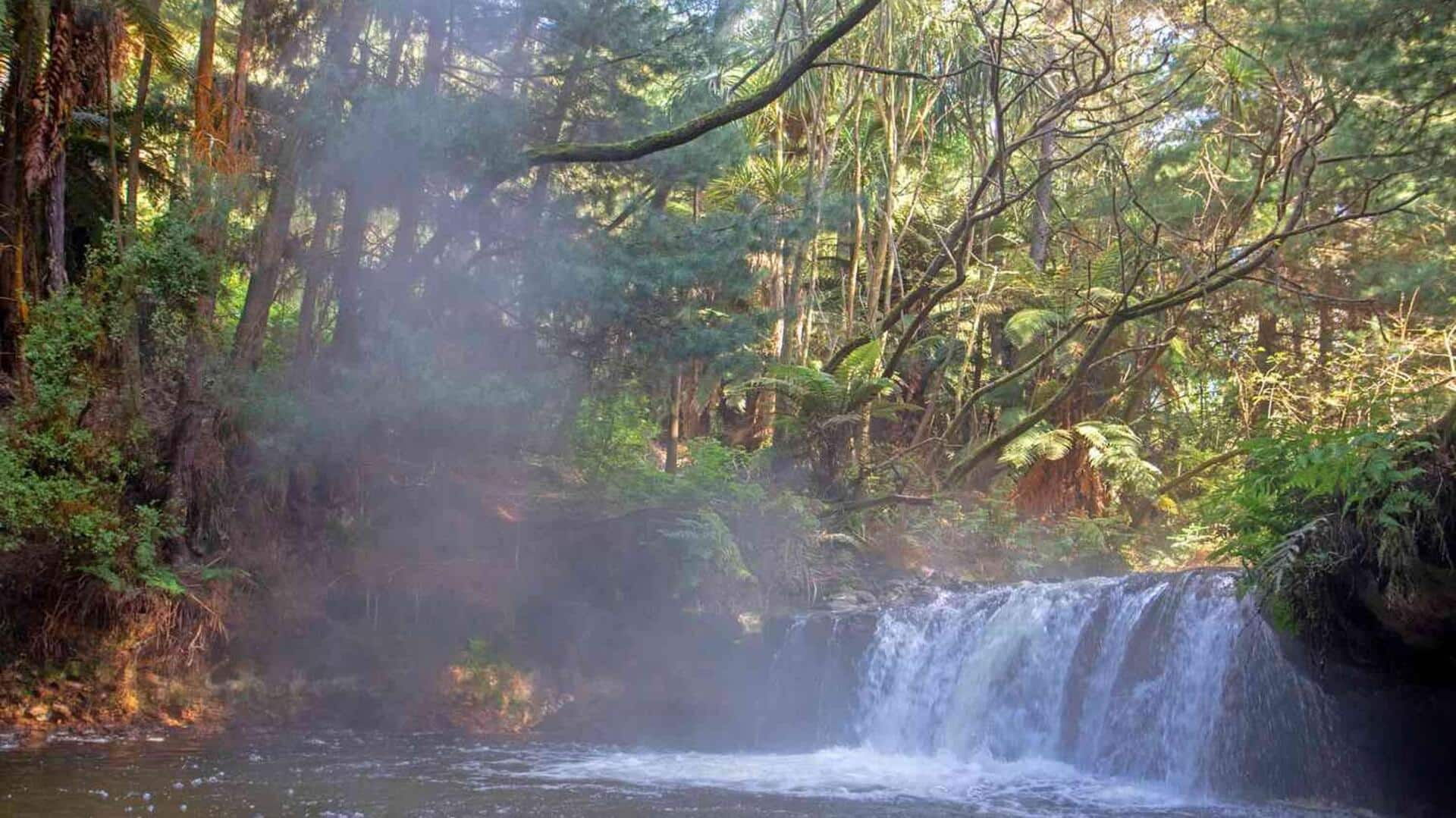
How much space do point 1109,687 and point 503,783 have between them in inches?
241

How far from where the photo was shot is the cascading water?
1041 cm

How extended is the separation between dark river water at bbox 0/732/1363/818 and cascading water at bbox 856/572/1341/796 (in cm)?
34

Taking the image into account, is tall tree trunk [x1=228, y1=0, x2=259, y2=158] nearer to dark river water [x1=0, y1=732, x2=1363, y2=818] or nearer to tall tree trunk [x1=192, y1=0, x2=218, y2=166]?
tall tree trunk [x1=192, y1=0, x2=218, y2=166]

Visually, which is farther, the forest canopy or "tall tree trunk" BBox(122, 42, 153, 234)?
"tall tree trunk" BBox(122, 42, 153, 234)

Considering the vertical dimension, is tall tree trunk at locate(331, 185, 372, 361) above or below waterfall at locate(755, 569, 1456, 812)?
above

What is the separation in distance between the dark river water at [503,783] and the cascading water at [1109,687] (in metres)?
0.34

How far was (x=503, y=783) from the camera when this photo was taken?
33.5 ft

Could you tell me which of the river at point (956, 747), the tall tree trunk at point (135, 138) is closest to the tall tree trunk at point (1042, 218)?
the river at point (956, 747)

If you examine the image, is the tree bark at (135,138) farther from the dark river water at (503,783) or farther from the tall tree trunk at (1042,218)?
the tall tree trunk at (1042,218)

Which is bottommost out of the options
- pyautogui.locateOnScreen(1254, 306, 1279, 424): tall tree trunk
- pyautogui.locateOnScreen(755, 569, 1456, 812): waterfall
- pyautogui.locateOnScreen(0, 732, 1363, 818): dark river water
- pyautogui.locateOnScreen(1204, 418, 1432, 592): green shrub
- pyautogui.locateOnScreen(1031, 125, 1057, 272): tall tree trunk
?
pyautogui.locateOnScreen(0, 732, 1363, 818): dark river water

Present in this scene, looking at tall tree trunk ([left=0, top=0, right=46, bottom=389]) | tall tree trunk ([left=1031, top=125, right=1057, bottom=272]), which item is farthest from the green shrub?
tall tree trunk ([left=0, top=0, right=46, bottom=389])

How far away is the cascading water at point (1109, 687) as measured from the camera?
1041 centimetres

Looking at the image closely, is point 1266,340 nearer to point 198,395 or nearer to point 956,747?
point 956,747

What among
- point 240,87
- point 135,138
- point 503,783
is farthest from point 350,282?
point 503,783
